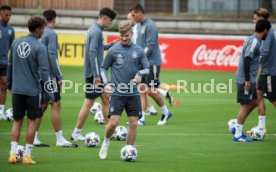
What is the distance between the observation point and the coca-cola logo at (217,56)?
3478 cm

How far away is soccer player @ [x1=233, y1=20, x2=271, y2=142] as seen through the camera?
16.2 meters

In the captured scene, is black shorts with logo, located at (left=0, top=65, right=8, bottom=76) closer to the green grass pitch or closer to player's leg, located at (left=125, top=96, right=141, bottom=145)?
the green grass pitch

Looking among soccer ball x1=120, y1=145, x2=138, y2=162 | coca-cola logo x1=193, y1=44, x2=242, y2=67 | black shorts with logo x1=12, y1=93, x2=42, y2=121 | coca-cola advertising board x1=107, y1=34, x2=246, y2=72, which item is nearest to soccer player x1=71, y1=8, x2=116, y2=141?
soccer ball x1=120, y1=145, x2=138, y2=162

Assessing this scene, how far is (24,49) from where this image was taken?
13.4 meters

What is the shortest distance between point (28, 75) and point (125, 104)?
74.5 inches

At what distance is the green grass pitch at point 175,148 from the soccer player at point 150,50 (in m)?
0.43

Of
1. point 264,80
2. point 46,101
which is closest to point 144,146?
point 46,101

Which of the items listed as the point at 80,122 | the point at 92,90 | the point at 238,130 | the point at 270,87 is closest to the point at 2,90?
the point at 92,90

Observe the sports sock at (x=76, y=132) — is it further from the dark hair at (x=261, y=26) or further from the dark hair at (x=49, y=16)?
the dark hair at (x=261, y=26)

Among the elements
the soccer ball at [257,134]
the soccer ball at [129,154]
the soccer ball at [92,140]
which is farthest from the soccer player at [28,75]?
the soccer ball at [257,134]

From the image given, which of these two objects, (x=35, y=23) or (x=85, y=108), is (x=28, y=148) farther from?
(x=85, y=108)

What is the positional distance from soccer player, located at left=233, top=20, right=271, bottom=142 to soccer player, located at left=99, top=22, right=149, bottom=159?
9.08ft

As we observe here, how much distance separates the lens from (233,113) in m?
21.9

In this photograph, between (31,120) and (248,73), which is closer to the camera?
(31,120)
